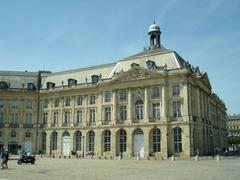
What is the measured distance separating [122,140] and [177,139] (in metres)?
10.9

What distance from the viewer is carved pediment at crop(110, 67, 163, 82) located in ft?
190

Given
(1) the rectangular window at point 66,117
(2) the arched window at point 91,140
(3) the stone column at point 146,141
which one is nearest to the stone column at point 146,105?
(3) the stone column at point 146,141

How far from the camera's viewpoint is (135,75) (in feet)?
195

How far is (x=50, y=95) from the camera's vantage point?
72312mm

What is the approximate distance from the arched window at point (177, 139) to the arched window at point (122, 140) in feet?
31.8

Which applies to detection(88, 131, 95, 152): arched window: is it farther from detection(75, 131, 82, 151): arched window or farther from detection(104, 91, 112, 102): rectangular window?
detection(104, 91, 112, 102): rectangular window

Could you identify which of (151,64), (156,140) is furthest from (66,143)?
(151,64)

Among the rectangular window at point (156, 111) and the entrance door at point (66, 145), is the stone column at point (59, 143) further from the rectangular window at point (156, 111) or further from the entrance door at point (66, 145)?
the rectangular window at point (156, 111)

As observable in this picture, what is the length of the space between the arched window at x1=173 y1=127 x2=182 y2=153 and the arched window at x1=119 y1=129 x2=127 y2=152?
9.68 metres

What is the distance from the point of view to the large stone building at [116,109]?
55.4 m

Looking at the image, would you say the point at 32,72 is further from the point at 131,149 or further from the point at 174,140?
the point at 174,140

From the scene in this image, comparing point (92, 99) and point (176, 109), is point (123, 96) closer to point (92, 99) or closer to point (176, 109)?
point (92, 99)

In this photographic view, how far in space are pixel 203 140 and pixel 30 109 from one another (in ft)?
125

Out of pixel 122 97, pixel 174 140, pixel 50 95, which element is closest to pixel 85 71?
pixel 50 95
